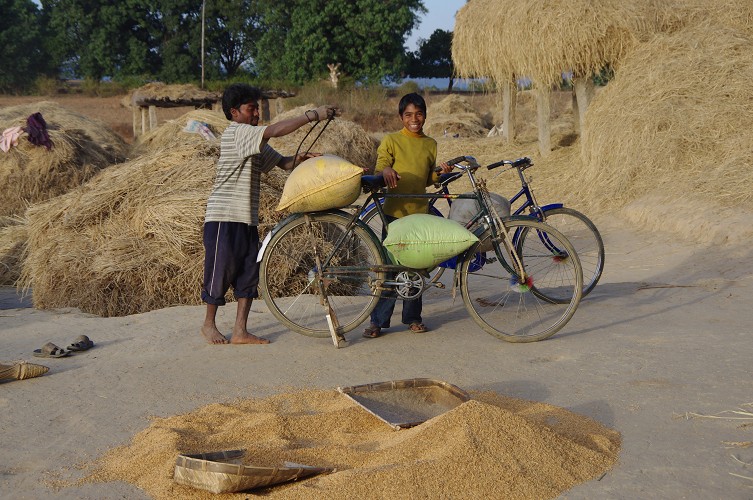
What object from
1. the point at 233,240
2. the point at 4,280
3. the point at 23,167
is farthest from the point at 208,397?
the point at 23,167

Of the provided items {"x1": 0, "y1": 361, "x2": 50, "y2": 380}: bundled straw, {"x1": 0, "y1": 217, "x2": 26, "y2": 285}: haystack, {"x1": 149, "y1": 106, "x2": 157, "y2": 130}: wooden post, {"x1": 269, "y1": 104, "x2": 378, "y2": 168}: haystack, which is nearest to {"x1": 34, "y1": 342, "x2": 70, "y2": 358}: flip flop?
{"x1": 0, "y1": 361, "x2": 50, "y2": 380}: bundled straw

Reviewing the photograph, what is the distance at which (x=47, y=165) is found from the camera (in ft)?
43.8

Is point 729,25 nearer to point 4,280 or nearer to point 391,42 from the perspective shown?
point 4,280

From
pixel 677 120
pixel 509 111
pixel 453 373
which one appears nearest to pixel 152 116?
pixel 509 111

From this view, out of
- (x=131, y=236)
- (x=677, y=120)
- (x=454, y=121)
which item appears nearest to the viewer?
(x=131, y=236)

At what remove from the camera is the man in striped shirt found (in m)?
5.09

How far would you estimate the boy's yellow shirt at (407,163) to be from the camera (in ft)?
17.7

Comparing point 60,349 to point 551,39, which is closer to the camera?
point 60,349

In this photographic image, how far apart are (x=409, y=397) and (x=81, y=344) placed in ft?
7.72

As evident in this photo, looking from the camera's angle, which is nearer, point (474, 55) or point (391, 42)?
point (474, 55)

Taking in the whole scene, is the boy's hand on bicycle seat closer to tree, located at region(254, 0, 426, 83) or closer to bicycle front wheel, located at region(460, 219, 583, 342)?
bicycle front wheel, located at region(460, 219, 583, 342)

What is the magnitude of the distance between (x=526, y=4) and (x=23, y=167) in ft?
27.9

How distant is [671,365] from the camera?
4617 mm

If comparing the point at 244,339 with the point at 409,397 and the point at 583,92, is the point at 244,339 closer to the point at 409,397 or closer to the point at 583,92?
the point at 409,397
